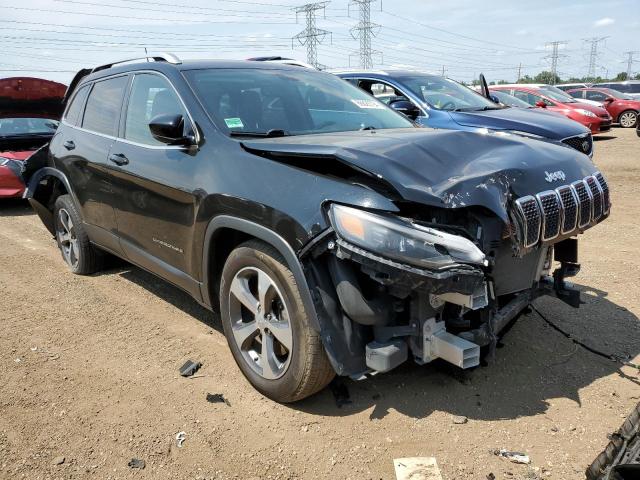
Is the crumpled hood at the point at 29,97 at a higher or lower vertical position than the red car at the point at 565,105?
higher

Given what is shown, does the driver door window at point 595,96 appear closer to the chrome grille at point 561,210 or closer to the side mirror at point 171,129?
the chrome grille at point 561,210

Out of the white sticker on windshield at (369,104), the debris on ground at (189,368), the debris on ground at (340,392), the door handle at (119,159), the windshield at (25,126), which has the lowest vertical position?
the debris on ground at (189,368)

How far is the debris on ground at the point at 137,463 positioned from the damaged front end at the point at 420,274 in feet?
3.39

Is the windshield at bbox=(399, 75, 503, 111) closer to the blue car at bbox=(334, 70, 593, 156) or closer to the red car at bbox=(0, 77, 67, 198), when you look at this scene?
the blue car at bbox=(334, 70, 593, 156)

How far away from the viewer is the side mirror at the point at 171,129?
3.25 metres

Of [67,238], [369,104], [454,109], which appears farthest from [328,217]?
[454,109]

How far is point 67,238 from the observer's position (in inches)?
214

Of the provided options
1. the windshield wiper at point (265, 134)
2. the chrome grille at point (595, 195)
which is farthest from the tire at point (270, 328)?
the chrome grille at point (595, 195)

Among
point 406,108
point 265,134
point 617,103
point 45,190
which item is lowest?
point 617,103

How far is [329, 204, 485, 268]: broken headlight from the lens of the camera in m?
2.33

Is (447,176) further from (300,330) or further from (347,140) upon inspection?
(300,330)

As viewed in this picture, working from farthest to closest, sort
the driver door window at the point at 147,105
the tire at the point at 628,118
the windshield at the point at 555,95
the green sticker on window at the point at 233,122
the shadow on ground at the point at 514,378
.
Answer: the tire at the point at 628,118 → the windshield at the point at 555,95 → the driver door window at the point at 147,105 → the green sticker on window at the point at 233,122 → the shadow on ground at the point at 514,378

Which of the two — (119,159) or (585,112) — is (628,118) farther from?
(119,159)

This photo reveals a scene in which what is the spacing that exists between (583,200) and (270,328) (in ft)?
6.05
